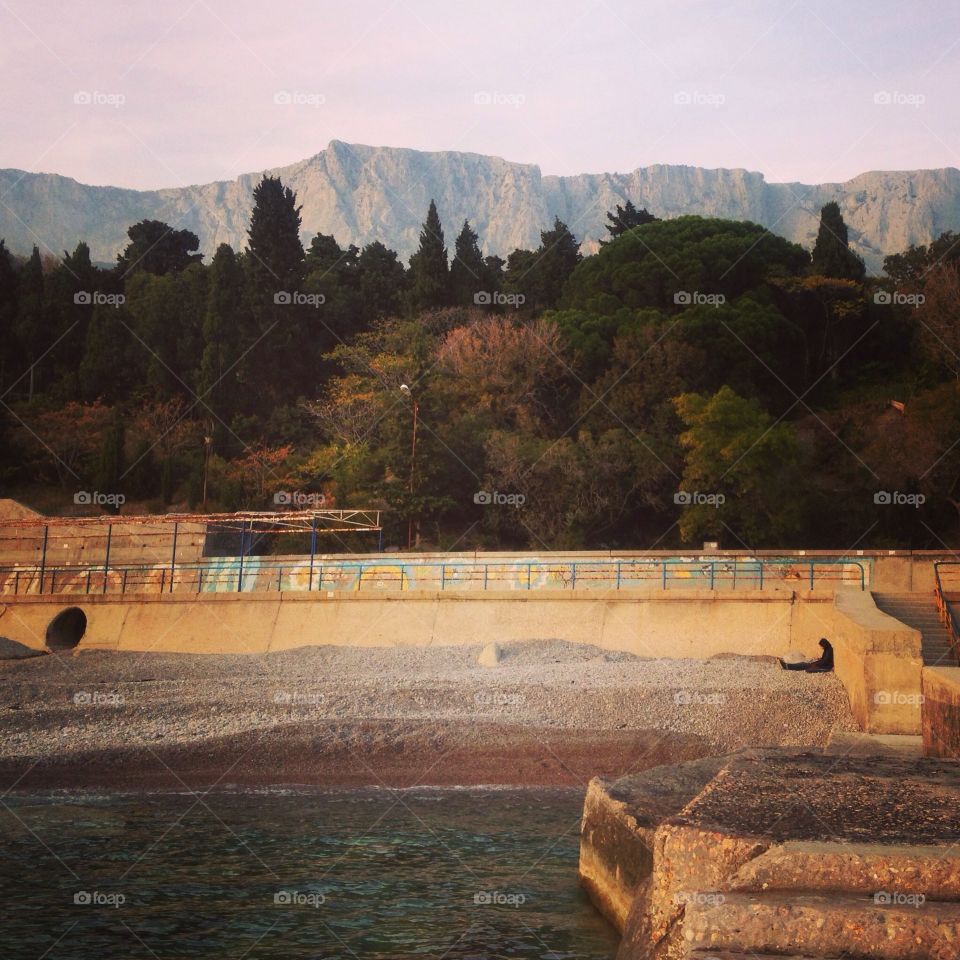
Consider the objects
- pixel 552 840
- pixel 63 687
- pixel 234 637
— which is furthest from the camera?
pixel 234 637

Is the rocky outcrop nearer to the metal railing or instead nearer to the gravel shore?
the gravel shore

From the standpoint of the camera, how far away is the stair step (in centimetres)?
467

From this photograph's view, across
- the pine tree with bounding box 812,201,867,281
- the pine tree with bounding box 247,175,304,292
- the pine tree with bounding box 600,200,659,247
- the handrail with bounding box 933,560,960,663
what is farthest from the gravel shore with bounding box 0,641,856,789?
the pine tree with bounding box 600,200,659,247

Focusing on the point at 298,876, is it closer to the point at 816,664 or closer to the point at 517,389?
the point at 816,664

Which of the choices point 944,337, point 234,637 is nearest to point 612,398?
point 944,337

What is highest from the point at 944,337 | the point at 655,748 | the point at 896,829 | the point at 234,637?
the point at 944,337

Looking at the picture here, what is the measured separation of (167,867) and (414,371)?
115ft

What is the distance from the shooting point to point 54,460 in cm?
5784

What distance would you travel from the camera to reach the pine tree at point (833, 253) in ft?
202

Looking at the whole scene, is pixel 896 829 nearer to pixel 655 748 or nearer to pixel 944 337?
pixel 655 748

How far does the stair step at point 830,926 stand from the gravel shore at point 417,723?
9.75 metres

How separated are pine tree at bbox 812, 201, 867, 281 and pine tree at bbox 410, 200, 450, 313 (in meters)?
19.9

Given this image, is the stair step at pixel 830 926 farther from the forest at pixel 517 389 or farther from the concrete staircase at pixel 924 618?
the forest at pixel 517 389

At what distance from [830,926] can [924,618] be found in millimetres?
16482
